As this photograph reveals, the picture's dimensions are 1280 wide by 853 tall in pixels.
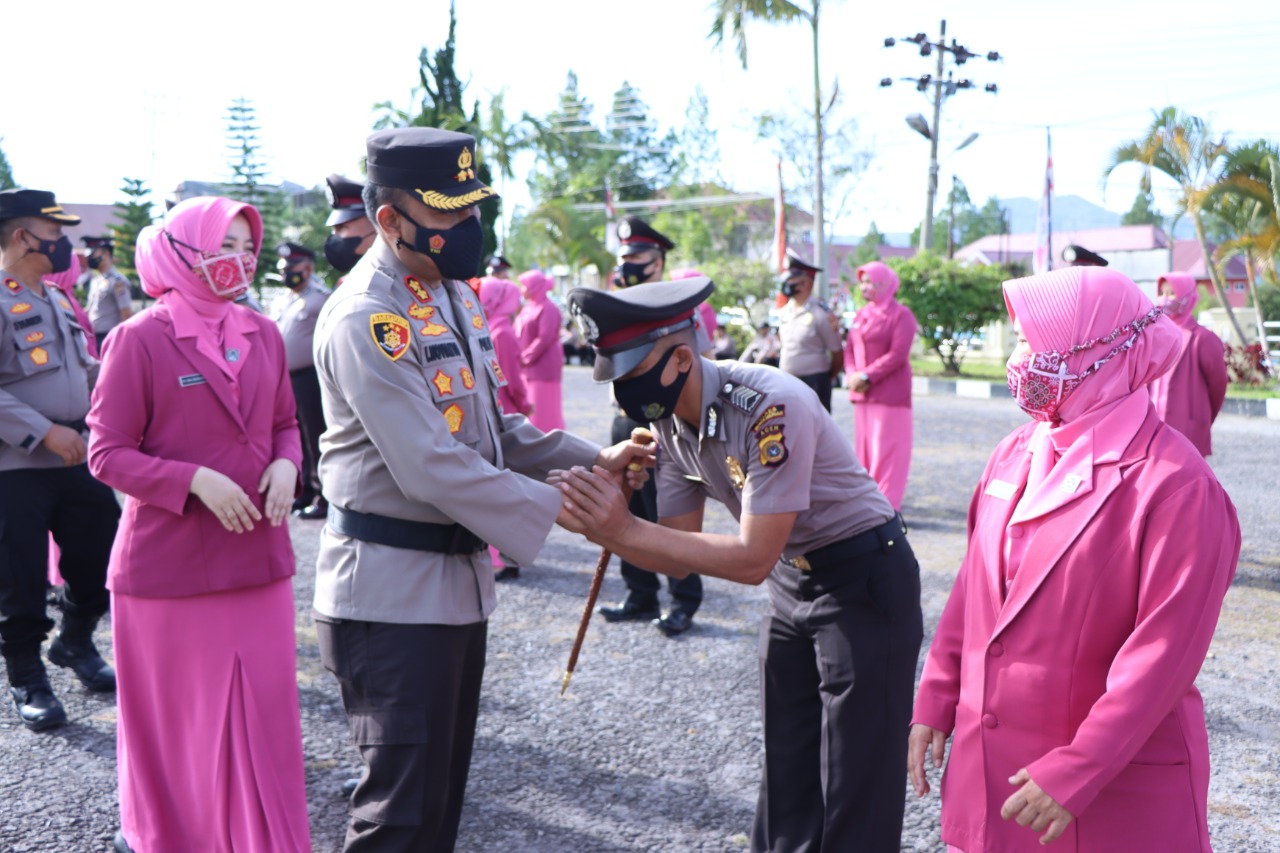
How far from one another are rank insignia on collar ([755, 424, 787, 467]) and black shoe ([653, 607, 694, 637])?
328 cm

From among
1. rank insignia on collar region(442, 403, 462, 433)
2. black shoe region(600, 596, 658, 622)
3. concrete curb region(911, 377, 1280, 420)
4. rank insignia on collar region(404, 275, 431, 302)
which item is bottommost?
concrete curb region(911, 377, 1280, 420)

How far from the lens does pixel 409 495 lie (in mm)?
2574

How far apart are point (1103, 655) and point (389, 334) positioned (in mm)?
1627

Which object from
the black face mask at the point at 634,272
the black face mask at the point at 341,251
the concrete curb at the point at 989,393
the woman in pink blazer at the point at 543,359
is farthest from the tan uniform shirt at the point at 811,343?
the concrete curb at the point at 989,393

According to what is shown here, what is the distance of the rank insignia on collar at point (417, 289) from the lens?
2.80 metres

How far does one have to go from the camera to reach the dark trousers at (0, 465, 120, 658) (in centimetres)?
459

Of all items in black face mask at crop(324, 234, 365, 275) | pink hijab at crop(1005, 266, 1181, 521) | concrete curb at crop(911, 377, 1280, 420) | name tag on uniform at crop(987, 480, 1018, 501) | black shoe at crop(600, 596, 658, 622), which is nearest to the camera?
pink hijab at crop(1005, 266, 1181, 521)

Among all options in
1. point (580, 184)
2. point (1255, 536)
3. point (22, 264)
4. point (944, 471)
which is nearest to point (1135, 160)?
point (944, 471)

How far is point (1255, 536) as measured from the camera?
8.21m

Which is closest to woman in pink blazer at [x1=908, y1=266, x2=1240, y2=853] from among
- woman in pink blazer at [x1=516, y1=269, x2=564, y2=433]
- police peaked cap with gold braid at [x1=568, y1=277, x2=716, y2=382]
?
police peaked cap with gold braid at [x1=568, y1=277, x2=716, y2=382]

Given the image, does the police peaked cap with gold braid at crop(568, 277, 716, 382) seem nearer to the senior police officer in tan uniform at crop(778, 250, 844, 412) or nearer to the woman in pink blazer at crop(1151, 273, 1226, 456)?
the woman in pink blazer at crop(1151, 273, 1226, 456)

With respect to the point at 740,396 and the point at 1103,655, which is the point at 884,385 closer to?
the point at 740,396

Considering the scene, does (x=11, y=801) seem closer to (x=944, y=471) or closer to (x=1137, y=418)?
(x=1137, y=418)

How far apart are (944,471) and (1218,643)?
5.39m
